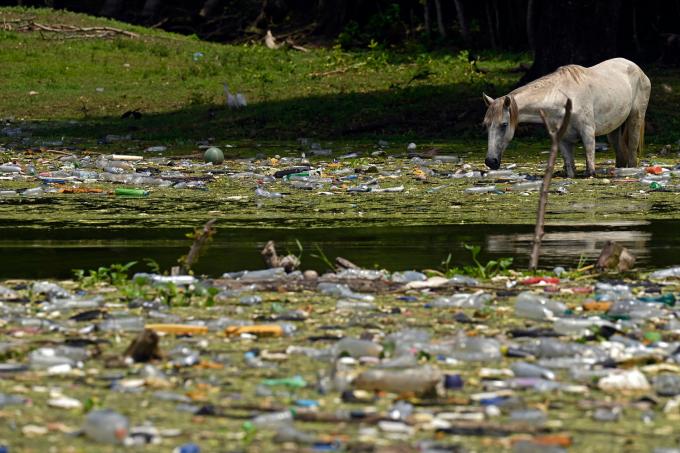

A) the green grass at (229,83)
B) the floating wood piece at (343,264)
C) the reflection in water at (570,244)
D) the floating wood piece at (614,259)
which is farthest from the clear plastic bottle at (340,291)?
the green grass at (229,83)

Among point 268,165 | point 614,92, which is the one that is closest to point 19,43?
point 268,165

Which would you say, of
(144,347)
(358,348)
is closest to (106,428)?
(144,347)

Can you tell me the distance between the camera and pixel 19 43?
27828mm

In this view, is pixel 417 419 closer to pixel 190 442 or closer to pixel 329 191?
pixel 190 442

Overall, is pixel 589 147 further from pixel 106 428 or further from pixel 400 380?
pixel 106 428

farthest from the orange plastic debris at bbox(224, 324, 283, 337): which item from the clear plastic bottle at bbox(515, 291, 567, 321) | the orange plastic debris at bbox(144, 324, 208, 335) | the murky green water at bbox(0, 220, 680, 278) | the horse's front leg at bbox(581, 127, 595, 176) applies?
the horse's front leg at bbox(581, 127, 595, 176)

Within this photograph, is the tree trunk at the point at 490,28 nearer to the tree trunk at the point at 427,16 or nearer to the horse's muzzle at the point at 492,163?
the tree trunk at the point at 427,16

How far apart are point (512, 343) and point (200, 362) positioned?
4.05 ft

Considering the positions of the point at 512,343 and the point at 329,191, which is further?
the point at 329,191

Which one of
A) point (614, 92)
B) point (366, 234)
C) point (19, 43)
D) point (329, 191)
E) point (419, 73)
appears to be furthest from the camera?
point (19, 43)

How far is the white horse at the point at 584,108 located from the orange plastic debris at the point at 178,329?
7.74 m

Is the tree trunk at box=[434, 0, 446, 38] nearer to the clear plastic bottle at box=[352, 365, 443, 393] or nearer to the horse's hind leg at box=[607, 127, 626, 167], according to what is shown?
the horse's hind leg at box=[607, 127, 626, 167]

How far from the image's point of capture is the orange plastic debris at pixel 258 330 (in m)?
6.07

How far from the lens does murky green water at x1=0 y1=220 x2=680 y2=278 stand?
27.8 ft
